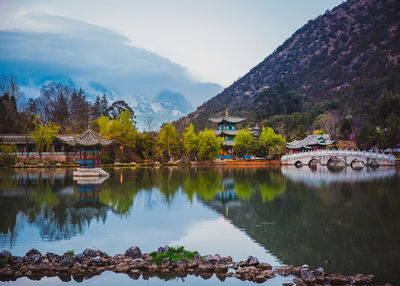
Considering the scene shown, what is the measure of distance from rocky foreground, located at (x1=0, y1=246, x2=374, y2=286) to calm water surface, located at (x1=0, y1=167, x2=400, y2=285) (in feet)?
0.82

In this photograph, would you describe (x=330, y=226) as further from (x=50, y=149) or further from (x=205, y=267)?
(x=50, y=149)

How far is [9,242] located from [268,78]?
435ft

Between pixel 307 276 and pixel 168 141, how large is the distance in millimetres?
43438

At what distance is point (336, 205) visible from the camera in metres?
17.6

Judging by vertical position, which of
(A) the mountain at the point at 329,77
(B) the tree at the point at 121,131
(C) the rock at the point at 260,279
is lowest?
(C) the rock at the point at 260,279

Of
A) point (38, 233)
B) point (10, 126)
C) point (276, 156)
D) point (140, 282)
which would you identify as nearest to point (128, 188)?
point (38, 233)

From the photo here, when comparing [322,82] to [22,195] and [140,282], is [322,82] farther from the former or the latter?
[140,282]

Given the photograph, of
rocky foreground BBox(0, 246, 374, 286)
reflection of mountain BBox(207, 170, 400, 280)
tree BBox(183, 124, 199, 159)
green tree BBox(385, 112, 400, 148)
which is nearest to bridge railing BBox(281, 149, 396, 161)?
green tree BBox(385, 112, 400, 148)

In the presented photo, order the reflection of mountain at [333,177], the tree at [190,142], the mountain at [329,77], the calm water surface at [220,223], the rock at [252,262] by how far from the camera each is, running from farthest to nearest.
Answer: the mountain at [329,77]
the tree at [190,142]
the reflection of mountain at [333,177]
the calm water surface at [220,223]
the rock at [252,262]

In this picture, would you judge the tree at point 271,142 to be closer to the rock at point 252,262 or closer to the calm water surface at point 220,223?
the calm water surface at point 220,223

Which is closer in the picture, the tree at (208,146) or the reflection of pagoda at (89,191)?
the reflection of pagoda at (89,191)

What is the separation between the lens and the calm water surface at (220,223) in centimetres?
1010

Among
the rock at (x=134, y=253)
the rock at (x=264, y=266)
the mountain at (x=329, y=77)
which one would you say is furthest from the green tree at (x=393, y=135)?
the rock at (x=134, y=253)

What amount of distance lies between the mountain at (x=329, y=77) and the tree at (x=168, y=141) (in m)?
27.5
